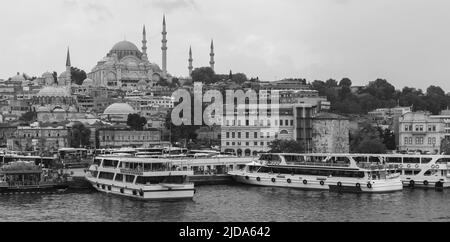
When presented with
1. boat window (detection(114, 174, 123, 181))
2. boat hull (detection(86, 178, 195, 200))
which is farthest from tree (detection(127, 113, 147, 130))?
boat hull (detection(86, 178, 195, 200))

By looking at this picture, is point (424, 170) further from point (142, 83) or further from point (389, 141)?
point (142, 83)

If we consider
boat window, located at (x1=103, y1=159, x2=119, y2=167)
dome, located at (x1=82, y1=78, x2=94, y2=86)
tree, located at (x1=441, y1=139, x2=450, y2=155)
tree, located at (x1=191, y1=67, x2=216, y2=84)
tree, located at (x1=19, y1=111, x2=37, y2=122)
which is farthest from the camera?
tree, located at (x1=191, y1=67, x2=216, y2=84)

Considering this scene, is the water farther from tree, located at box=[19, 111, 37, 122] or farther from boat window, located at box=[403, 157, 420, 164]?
tree, located at box=[19, 111, 37, 122]

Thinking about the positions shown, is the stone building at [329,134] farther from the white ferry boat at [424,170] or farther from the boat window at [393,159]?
the white ferry boat at [424,170]

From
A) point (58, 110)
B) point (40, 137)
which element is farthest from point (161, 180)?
point (58, 110)

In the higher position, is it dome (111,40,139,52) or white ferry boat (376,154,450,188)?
dome (111,40,139,52)

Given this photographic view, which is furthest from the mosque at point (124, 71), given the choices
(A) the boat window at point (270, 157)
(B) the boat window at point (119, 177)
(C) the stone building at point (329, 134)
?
(B) the boat window at point (119, 177)

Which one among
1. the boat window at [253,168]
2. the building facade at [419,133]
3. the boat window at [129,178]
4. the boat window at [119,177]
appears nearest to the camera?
the boat window at [129,178]
